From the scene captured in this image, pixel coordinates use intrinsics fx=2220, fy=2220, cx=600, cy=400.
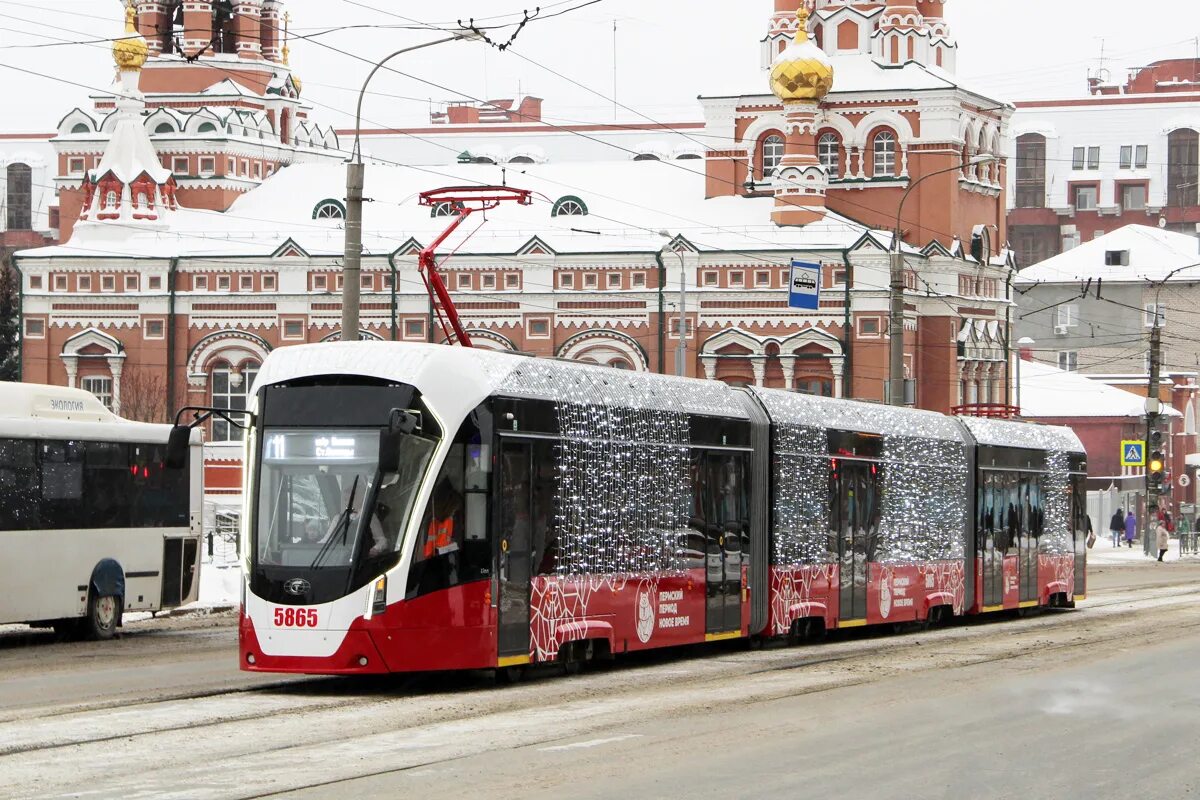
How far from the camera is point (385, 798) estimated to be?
11.1 m

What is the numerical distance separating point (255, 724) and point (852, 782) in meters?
4.31

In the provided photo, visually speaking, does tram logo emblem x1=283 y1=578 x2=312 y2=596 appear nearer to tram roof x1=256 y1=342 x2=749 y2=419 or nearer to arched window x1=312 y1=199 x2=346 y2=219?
tram roof x1=256 y1=342 x2=749 y2=419

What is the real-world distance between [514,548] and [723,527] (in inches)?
164

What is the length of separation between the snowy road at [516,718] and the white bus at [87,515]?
2.52ft

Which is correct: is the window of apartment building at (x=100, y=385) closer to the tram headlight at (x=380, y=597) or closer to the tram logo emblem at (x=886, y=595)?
the tram logo emblem at (x=886, y=595)

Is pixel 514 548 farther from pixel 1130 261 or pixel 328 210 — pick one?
pixel 1130 261

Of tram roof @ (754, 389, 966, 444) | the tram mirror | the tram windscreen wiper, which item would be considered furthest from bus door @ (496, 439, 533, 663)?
tram roof @ (754, 389, 966, 444)

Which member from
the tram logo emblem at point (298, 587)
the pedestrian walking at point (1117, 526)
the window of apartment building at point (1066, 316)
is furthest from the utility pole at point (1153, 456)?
the tram logo emblem at point (298, 587)

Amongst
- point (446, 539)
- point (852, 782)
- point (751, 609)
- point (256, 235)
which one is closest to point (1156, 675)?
point (751, 609)

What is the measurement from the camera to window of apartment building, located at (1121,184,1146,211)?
125125 millimetres

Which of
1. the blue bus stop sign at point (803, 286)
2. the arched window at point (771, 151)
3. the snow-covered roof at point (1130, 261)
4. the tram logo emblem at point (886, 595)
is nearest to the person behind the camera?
the tram logo emblem at point (886, 595)

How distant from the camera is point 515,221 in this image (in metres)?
75.6

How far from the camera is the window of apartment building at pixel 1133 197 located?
411 feet

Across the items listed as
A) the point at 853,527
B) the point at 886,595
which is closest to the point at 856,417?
the point at 853,527
